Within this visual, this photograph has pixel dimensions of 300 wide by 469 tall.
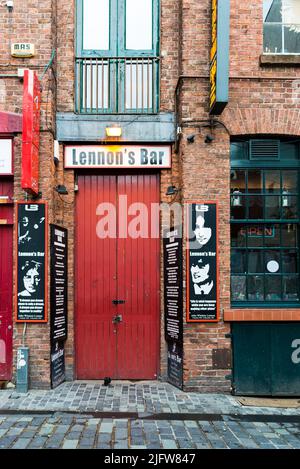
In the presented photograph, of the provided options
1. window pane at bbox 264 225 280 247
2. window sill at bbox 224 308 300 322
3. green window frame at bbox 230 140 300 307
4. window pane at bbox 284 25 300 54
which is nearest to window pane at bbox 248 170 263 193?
green window frame at bbox 230 140 300 307

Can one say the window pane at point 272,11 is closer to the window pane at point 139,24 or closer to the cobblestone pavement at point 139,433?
the window pane at point 139,24

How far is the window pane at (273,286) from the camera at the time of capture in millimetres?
7629

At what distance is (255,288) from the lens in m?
7.64

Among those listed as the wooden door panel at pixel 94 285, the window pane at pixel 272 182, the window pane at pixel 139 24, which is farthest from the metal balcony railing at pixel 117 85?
the window pane at pixel 272 182

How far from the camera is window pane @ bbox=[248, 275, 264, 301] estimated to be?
7.62 metres

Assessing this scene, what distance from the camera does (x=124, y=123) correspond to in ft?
26.2

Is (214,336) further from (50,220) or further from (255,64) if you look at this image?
(255,64)

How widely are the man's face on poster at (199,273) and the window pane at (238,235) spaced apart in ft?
2.55

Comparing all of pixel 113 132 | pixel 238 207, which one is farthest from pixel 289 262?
pixel 113 132

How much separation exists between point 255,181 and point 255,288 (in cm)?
189

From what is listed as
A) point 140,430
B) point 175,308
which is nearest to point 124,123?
point 175,308

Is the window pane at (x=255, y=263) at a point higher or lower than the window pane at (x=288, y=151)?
lower

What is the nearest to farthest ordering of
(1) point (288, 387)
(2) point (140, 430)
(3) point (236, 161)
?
(2) point (140, 430) → (1) point (288, 387) → (3) point (236, 161)

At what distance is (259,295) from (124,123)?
3.94 metres
